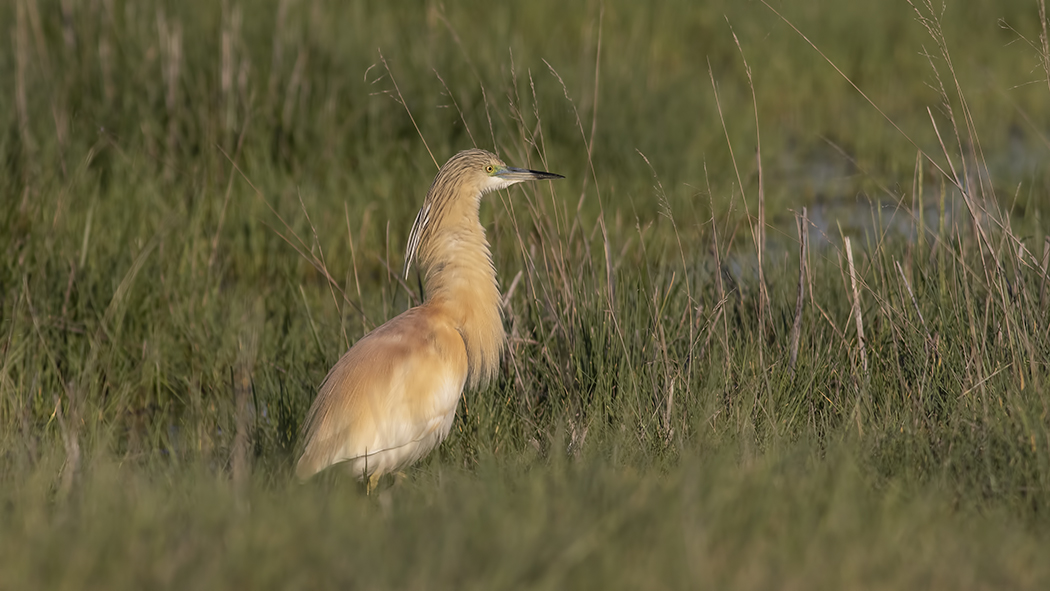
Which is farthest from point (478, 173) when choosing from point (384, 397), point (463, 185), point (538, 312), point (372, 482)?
point (372, 482)

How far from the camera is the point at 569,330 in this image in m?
4.25

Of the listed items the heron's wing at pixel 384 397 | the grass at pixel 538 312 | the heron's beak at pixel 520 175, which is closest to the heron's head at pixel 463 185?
the heron's beak at pixel 520 175

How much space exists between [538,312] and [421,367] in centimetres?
75

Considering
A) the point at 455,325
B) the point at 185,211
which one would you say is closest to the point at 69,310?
the point at 185,211

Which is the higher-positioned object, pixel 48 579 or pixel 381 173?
pixel 48 579

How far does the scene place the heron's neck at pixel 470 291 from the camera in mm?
3924

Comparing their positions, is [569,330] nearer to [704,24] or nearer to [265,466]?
[265,466]

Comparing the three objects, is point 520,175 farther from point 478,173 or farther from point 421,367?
point 421,367

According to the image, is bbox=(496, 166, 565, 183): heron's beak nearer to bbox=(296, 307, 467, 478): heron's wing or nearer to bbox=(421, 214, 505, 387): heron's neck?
bbox=(421, 214, 505, 387): heron's neck

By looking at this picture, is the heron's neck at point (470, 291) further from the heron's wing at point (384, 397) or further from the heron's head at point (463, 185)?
the heron's wing at point (384, 397)

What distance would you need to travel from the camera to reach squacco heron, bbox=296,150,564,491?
368cm

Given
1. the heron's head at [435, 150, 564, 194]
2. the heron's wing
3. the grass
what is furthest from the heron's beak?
the heron's wing

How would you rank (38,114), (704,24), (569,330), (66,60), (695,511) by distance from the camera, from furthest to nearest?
(704,24) < (66,60) < (38,114) < (569,330) < (695,511)

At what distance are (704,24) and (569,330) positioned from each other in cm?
684
